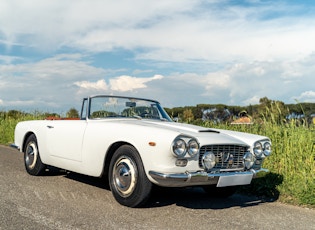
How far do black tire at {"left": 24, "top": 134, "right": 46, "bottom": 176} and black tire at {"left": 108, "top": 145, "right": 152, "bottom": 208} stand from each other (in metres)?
2.14

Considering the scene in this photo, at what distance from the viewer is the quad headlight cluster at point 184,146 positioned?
4.20 m

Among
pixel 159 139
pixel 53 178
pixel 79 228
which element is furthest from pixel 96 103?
pixel 79 228

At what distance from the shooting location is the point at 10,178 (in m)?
6.17

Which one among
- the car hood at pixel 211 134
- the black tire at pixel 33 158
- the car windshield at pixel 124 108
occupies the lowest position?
the black tire at pixel 33 158

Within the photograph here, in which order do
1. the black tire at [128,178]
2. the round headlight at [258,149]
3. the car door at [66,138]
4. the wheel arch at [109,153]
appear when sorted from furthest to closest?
the car door at [66,138] < the round headlight at [258,149] < the wheel arch at [109,153] < the black tire at [128,178]

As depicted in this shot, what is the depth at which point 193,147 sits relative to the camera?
4316mm

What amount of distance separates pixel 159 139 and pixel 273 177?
2580 millimetres

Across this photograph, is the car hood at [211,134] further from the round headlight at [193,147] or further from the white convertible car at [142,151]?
the round headlight at [193,147]

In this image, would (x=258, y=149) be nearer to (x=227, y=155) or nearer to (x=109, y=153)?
(x=227, y=155)

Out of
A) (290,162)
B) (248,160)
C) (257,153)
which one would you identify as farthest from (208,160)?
(290,162)

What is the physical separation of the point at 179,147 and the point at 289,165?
272 cm

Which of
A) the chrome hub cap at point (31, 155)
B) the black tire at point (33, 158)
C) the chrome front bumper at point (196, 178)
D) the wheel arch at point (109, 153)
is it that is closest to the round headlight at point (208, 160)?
the chrome front bumper at point (196, 178)

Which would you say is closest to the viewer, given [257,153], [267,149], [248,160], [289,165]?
[248,160]

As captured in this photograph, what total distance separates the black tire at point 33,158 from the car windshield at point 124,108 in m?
1.41
